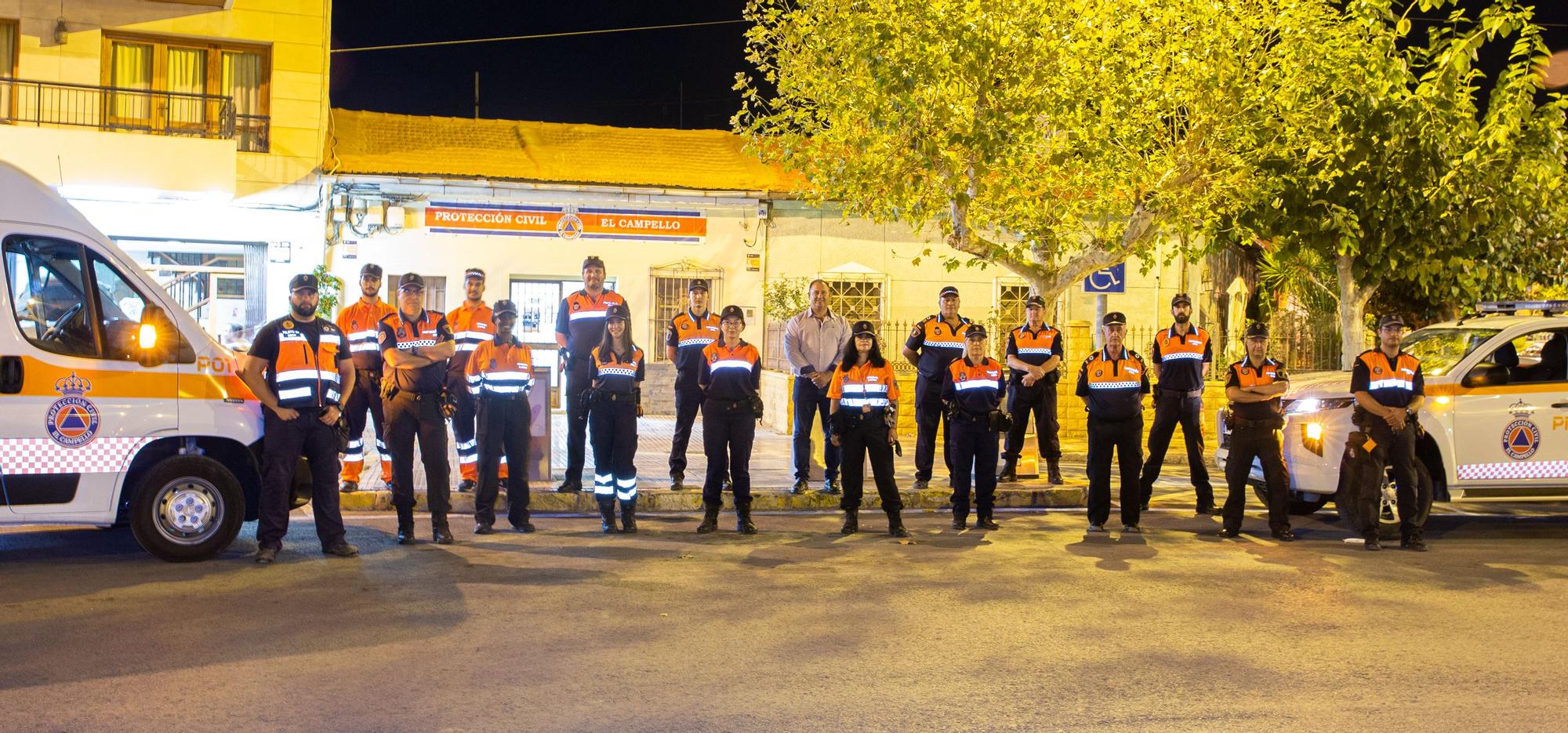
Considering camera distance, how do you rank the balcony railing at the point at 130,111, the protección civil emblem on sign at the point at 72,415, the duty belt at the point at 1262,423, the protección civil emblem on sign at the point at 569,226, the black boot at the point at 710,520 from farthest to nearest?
1. the protección civil emblem on sign at the point at 569,226
2. the balcony railing at the point at 130,111
3. the duty belt at the point at 1262,423
4. the black boot at the point at 710,520
5. the protección civil emblem on sign at the point at 72,415

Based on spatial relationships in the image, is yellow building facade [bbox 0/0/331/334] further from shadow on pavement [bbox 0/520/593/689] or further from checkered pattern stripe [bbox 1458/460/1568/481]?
checkered pattern stripe [bbox 1458/460/1568/481]

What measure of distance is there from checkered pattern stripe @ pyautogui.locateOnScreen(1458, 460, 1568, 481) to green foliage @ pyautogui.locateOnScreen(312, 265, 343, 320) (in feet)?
49.8

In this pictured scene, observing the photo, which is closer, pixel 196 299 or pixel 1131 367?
pixel 1131 367

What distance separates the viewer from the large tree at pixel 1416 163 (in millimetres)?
15359

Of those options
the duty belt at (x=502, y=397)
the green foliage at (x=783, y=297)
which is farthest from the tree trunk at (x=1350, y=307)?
the duty belt at (x=502, y=397)

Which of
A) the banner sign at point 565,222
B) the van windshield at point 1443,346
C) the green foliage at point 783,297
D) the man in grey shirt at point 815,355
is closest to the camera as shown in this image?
the van windshield at point 1443,346

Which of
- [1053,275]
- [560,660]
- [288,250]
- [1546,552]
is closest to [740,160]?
[288,250]

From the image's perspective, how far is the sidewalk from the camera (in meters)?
11.6

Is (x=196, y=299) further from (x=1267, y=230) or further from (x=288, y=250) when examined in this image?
(x=1267, y=230)

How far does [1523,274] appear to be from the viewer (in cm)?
1778

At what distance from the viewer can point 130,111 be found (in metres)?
20.2

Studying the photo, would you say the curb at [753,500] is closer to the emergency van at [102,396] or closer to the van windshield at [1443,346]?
the emergency van at [102,396]

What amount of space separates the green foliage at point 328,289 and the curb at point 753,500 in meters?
9.23

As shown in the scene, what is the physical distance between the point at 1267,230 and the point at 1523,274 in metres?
3.73
